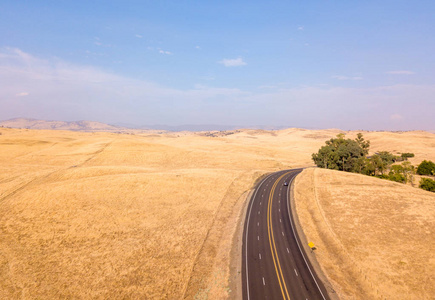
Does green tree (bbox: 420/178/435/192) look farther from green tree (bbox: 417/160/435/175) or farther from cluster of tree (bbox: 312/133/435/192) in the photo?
green tree (bbox: 417/160/435/175)

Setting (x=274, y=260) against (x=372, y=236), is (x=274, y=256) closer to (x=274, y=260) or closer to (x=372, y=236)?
(x=274, y=260)

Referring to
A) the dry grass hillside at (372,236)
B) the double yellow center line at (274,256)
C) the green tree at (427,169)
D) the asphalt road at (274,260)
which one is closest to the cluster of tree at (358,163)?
the green tree at (427,169)

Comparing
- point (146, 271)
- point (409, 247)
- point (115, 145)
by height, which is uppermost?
point (115, 145)

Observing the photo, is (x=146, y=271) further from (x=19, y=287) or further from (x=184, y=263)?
(x=19, y=287)

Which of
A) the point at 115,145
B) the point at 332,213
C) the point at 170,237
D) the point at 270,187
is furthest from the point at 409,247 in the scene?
the point at 115,145

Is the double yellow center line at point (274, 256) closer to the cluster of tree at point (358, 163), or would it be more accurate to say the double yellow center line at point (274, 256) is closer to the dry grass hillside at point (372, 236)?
the dry grass hillside at point (372, 236)

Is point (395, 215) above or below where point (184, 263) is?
above
